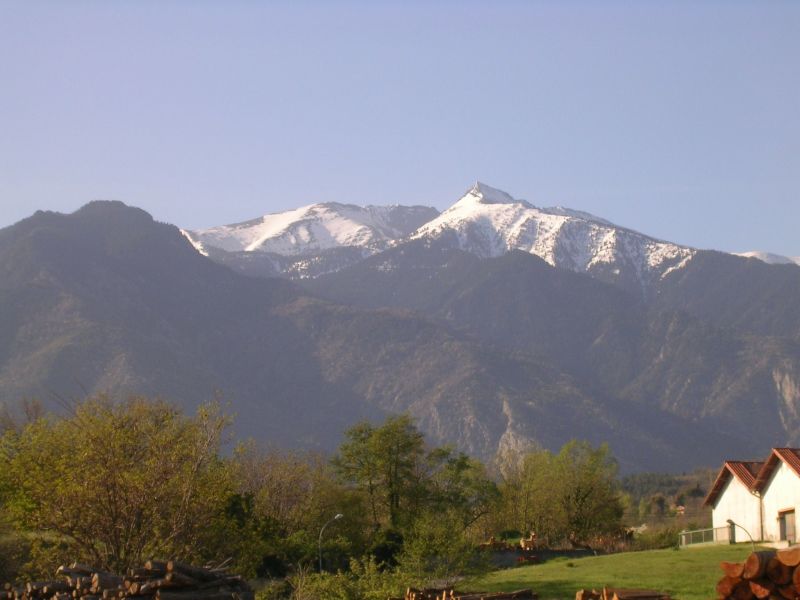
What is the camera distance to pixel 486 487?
80.4m

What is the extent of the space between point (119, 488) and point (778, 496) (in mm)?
34309

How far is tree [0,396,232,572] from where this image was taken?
35938mm

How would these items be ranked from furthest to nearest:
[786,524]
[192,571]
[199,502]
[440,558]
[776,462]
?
[776,462] → [786,524] → [440,558] → [199,502] → [192,571]

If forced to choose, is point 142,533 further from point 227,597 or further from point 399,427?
point 399,427

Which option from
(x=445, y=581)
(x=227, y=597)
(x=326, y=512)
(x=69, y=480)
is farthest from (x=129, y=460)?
(x=326, y=512)

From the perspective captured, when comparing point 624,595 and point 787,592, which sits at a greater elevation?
point 787,592

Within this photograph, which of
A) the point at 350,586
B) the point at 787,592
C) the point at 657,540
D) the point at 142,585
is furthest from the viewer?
the point at 657,540

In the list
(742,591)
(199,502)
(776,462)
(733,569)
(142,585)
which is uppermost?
(776,462)

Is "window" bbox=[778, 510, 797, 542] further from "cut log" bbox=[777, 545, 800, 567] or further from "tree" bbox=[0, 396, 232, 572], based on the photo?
"cut log" bbox=[777, 545, 800, 567]

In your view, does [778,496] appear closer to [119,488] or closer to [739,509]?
[739,509]

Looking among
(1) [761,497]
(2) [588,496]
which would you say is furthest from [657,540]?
(2) [588,496]

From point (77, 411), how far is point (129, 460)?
2969 mm

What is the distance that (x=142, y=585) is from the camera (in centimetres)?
2820

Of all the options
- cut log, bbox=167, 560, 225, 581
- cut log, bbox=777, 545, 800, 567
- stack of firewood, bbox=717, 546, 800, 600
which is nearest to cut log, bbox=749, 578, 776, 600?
stack of firewood, bbox=717, 546, 800, 600
